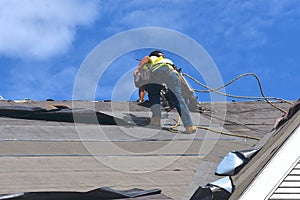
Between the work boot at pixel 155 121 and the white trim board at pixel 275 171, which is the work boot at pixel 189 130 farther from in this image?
the white trim board at pixel 275 171

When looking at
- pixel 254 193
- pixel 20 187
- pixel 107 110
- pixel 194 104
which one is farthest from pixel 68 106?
pixel 254 193

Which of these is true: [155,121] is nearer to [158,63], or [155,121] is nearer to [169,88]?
[169,88]

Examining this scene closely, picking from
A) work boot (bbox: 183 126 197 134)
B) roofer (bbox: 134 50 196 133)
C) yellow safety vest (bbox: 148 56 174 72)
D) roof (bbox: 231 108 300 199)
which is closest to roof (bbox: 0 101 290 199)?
work boot (bbox: 183 126 197 134)

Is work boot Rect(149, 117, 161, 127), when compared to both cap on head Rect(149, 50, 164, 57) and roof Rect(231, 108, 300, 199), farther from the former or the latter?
roof Rect(231, 108, 300, 199)

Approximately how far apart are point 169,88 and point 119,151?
3034 millimetres

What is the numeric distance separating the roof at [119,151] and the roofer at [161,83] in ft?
1.06

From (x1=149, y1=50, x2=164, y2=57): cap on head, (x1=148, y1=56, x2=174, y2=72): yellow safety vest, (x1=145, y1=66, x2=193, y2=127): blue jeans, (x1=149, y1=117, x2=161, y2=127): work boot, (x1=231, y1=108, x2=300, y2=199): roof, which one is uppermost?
(x1=149, y1=50, x2=164, y2=57): cap on head

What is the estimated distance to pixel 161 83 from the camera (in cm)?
1282

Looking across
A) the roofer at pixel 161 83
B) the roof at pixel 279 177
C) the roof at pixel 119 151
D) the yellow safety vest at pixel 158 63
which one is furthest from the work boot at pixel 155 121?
the roof at pixel 279 177

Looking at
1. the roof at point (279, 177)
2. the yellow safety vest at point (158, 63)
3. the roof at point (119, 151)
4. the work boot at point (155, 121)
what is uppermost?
the yellow safety vest at point (158, 63)

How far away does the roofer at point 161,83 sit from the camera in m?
12.2

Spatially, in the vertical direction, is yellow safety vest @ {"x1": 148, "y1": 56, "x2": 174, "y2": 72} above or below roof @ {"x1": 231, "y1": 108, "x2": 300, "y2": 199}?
above

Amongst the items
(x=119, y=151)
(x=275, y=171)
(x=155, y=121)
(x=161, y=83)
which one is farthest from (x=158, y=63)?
(x=275, y=171)

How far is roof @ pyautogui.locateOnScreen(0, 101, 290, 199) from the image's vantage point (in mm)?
7763
